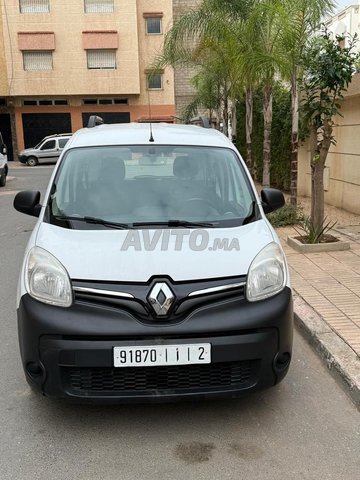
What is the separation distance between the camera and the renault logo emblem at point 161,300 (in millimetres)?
2945

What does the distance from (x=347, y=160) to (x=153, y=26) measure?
2939 centimetres

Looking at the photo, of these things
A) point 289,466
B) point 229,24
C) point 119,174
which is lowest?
point 289,466

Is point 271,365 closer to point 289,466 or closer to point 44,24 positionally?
point 289,466

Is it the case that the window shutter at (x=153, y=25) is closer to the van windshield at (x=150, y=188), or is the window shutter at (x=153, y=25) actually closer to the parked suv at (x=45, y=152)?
the parked suv at (x=45, y=152)

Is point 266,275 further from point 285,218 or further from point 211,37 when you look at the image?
point 211,37

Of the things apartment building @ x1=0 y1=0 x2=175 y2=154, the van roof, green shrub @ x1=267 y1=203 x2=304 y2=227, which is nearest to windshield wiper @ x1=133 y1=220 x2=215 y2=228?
the van roof

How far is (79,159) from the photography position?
4.21 meters

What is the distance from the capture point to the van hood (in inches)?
→ 120

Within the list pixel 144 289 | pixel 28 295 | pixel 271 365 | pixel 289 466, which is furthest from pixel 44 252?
pixel 289 466

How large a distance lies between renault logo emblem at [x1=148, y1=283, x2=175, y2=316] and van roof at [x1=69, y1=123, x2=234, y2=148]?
1703 mm

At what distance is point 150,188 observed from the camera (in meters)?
4.04

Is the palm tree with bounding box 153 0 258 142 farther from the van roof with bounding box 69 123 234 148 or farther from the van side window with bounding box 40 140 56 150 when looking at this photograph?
the van side window with bounding box 40 140 56 150

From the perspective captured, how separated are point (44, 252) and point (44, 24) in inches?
1385

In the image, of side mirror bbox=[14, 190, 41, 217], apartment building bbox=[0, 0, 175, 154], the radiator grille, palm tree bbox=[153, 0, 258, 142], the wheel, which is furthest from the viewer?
apartment building bbox=[0, 0, 175, 154]
